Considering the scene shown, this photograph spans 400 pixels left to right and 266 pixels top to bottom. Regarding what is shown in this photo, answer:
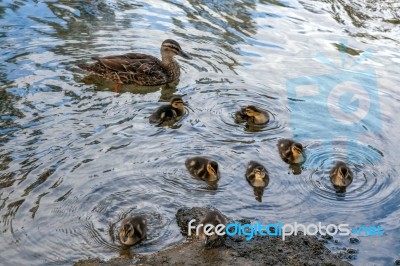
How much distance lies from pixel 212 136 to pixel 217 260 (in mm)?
2296

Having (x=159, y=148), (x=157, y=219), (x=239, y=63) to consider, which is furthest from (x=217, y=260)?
(x=239, y=63)

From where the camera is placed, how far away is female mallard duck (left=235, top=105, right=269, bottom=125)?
22.9ft

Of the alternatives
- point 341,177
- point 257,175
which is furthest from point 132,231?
point 341,177

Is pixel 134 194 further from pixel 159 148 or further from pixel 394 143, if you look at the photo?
pixel 394 143

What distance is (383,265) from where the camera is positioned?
4832mm

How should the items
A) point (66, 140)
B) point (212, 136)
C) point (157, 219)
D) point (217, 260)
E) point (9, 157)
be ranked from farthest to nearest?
1. point (212, 136)
2. point (66, 140)
3. point (9, 157)
4. point (157, 219)
5. point (217, 260)

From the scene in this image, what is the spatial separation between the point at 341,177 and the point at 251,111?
150 centimetres

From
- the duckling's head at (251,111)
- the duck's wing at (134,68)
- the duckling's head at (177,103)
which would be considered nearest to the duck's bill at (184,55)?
the duck's wing at (134,68)

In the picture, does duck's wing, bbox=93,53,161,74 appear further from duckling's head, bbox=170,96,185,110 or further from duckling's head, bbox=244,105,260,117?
duckling's head, bbox=244,105,260,117

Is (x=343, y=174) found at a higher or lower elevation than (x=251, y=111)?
higher

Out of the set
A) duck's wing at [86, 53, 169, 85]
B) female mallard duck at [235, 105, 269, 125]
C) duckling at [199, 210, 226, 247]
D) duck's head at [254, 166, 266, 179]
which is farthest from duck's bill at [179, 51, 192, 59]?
duckling at [199, 210, 226, 247]

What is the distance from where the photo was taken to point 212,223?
4801 mm
